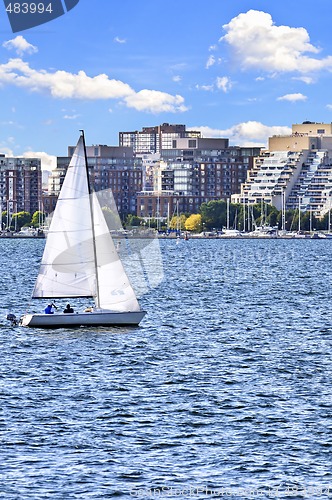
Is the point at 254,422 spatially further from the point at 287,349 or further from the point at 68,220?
the point at 68,220

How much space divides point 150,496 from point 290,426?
8.73 metres

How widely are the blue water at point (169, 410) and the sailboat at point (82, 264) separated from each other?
1.05m

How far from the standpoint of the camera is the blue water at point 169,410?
32.8 metres

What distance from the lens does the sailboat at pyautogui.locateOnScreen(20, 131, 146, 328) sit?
61.2m

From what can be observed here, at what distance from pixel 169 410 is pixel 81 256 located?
2194cm

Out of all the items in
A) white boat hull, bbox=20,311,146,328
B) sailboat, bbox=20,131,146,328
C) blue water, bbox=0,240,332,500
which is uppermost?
sailboat, bbox=20,131,146,328

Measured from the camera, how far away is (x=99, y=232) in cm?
6344

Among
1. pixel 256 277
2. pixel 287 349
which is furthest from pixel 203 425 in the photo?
pixel 256 277

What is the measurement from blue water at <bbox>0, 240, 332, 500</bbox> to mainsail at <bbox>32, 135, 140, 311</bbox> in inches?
77.7

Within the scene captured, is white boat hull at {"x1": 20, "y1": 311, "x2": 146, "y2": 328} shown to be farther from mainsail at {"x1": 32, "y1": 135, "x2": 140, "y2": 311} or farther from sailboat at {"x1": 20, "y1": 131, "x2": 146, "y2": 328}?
mainsail at {"x1": 32, "y1": 135, "x2": 140, "y2": 311}

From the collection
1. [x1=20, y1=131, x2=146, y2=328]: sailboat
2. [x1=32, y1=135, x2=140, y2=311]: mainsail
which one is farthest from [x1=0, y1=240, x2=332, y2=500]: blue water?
[x1=32, y1=135, x2=140, y2=311]: mainsail

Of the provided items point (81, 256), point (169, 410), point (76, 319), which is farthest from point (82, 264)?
point (169, 410)

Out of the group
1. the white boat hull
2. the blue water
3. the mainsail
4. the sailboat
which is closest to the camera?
the blue water

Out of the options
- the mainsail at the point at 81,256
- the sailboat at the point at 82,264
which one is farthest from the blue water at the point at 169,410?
the mainsail at the point at 81,256
